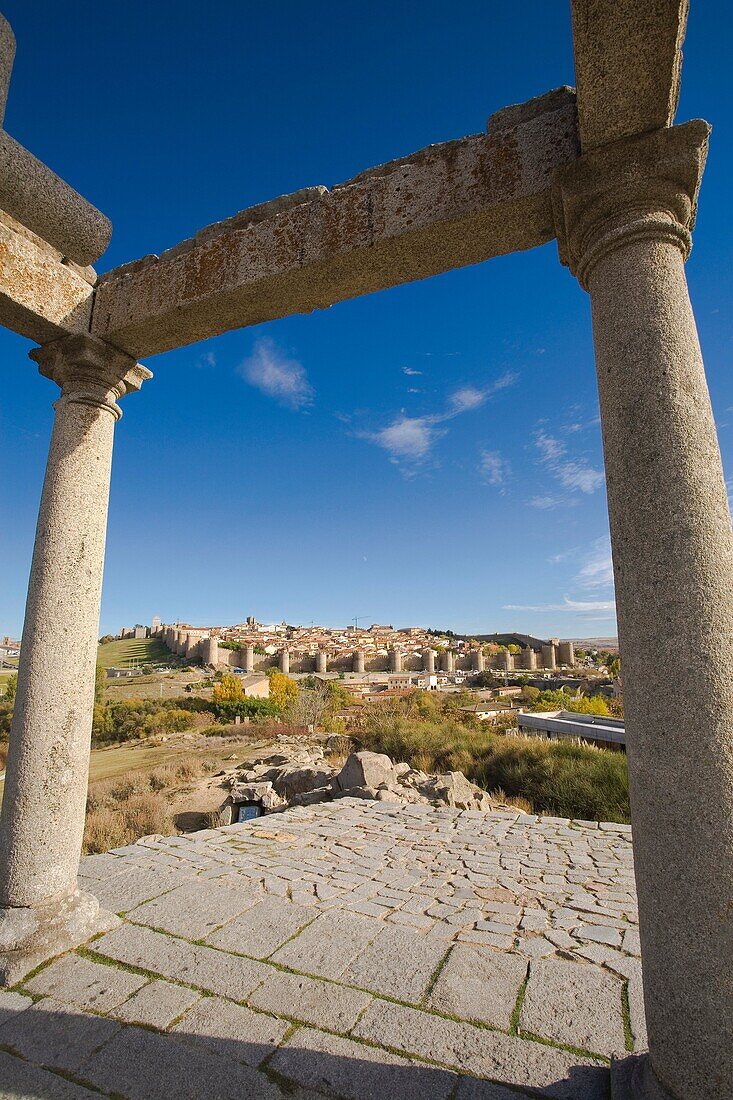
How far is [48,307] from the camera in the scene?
4.21 m

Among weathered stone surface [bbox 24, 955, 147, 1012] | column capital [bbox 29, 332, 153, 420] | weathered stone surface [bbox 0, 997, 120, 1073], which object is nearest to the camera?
weathered stone surface [bbox 0, 997, 120, 1073]

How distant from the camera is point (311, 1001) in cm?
305

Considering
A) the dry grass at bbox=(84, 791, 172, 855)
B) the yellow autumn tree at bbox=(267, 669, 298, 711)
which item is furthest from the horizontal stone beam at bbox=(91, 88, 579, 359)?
the yellow autumn tree at bbox=(267, 669, 298, 711)

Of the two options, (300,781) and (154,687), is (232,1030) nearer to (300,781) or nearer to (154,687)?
(300,781)

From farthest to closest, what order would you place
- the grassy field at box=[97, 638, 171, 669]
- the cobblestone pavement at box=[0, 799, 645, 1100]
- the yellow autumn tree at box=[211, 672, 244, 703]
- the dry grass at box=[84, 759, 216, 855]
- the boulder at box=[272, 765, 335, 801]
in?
the grassy field at box=[97, 638, 171, 669] → the yellow autumn tree at box=[211, 672, 244, 703] → the boulder at box=[272, 765, 335, 801] → the dry grass at box=[84, 759, 216, 855] → the cobblestone pavement at box=[0, 799, 645, 1100]

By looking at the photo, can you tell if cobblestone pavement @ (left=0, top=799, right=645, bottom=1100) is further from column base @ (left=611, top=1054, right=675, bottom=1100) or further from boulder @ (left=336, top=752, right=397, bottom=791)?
boulder @ (left=336, top=752, right=397, bottom=791)

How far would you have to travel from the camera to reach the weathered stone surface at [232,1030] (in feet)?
8.68

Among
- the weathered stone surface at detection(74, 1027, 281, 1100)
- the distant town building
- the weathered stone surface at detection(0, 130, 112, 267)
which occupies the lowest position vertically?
the distant town building

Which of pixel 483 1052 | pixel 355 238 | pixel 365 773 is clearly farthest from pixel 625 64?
pixel 365 773

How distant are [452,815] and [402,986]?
5.27 metres

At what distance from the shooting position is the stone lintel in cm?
238

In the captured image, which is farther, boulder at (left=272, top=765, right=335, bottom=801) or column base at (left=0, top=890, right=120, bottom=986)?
boulder at (left=272, top=765, right=335, bottom=801)

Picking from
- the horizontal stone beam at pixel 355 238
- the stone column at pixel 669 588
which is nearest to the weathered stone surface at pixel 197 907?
the stone column at pixel 669 588

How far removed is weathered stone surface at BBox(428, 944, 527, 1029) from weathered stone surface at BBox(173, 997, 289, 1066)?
3.01 ft
